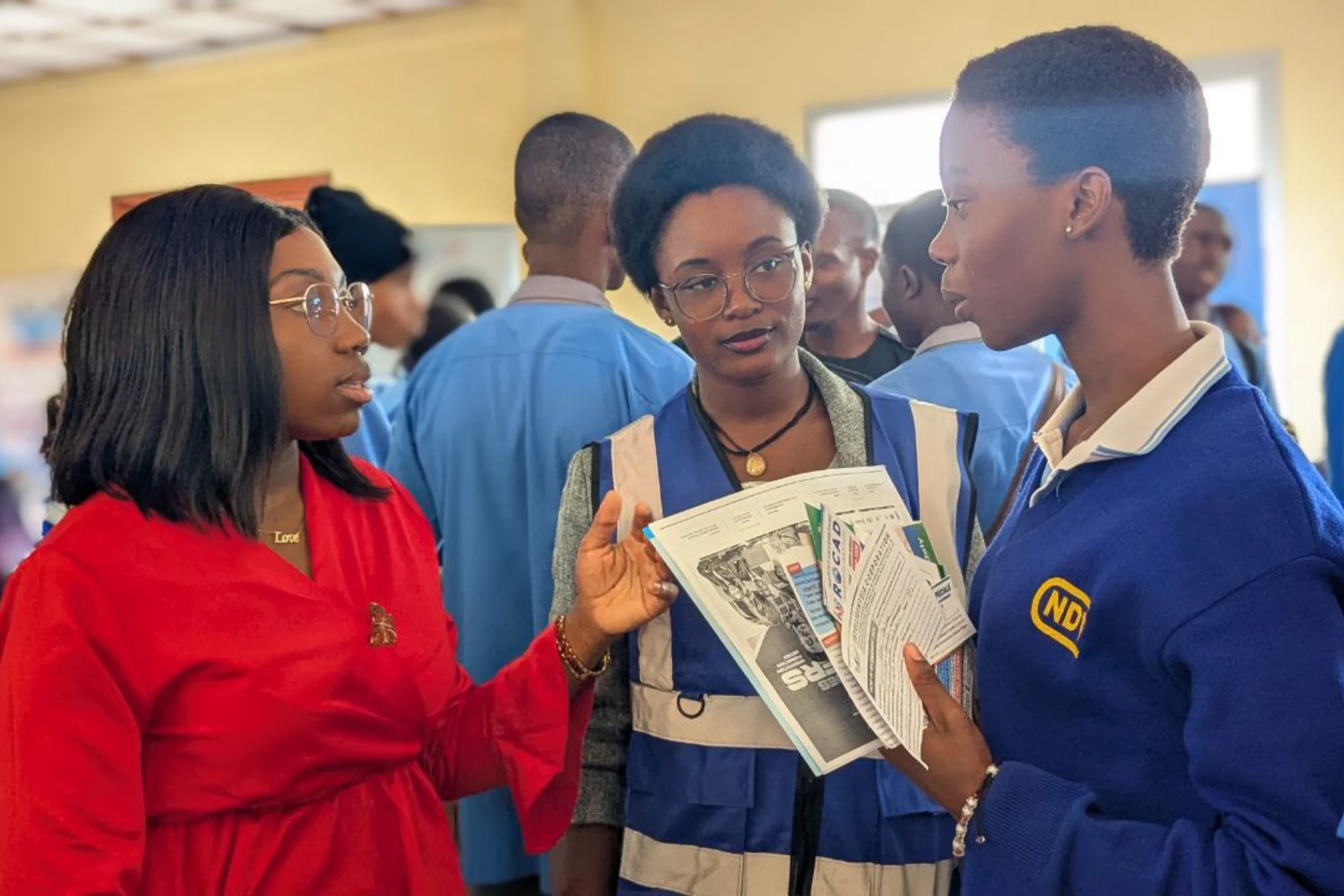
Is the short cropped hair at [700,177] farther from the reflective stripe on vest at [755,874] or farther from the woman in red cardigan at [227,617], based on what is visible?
the reflective stripe on vest at [755,874]

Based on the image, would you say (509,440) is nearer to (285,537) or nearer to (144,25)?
(285,537)

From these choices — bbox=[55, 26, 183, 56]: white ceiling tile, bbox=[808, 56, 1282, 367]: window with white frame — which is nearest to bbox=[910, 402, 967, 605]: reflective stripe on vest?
bbox=[808, 56, 1282, 367]: window with white frame

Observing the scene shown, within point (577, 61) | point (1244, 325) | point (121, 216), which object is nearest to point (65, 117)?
point (577, 61)

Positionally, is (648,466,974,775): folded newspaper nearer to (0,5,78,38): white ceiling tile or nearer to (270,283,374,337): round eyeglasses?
(270,283,374,337): round eyeglasses

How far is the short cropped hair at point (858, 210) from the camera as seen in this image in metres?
3.07

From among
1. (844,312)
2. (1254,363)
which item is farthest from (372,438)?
(1254,363)

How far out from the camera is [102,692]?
110cm

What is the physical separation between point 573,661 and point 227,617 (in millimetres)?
416

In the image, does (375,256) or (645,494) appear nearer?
(645,494)

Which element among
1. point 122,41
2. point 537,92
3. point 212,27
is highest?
point 212,27

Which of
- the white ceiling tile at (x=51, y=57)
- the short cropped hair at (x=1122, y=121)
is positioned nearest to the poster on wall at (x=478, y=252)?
the white ceiling tile at (x=51, y=57)

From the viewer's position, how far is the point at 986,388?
2098 millimetres

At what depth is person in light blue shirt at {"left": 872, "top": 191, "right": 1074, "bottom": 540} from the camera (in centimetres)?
198

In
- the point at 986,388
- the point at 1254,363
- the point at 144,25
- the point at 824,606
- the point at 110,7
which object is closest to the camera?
the point at 824,606
